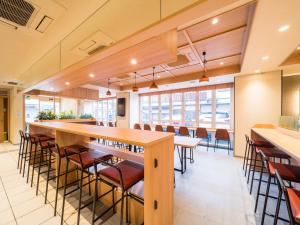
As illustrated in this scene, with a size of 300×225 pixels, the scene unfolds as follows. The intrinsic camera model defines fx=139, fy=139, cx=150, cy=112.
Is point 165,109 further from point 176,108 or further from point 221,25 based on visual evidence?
point 221,25

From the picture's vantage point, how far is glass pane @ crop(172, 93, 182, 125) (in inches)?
258

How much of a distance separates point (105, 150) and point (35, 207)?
120cm

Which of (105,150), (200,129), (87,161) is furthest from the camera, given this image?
(200,129)

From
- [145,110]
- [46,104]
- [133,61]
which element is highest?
[133,61]

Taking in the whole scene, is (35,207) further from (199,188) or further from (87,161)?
(199,188)

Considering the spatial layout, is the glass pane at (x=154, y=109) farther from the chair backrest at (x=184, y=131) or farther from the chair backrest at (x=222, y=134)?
the chair backrest at (x=222, y=134)

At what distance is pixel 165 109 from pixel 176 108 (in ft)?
1.99

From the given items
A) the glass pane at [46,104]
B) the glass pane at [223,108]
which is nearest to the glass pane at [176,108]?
the glass pane at [223,108]

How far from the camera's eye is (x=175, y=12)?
123cm

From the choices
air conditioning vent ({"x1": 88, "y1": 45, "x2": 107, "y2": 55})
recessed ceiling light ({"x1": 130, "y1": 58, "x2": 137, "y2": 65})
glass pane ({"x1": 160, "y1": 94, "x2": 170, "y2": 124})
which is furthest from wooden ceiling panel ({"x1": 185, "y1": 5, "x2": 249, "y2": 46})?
glass pane ({"x1": 160, "y1": 94, "x2": 170, "y2": 124})

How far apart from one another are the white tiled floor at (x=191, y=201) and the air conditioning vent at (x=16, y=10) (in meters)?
2.53

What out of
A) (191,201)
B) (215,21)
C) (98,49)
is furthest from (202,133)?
(98,49)

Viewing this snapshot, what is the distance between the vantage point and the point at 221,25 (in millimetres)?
2131

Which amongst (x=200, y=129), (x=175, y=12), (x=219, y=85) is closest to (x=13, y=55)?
(x=175, y=12)
